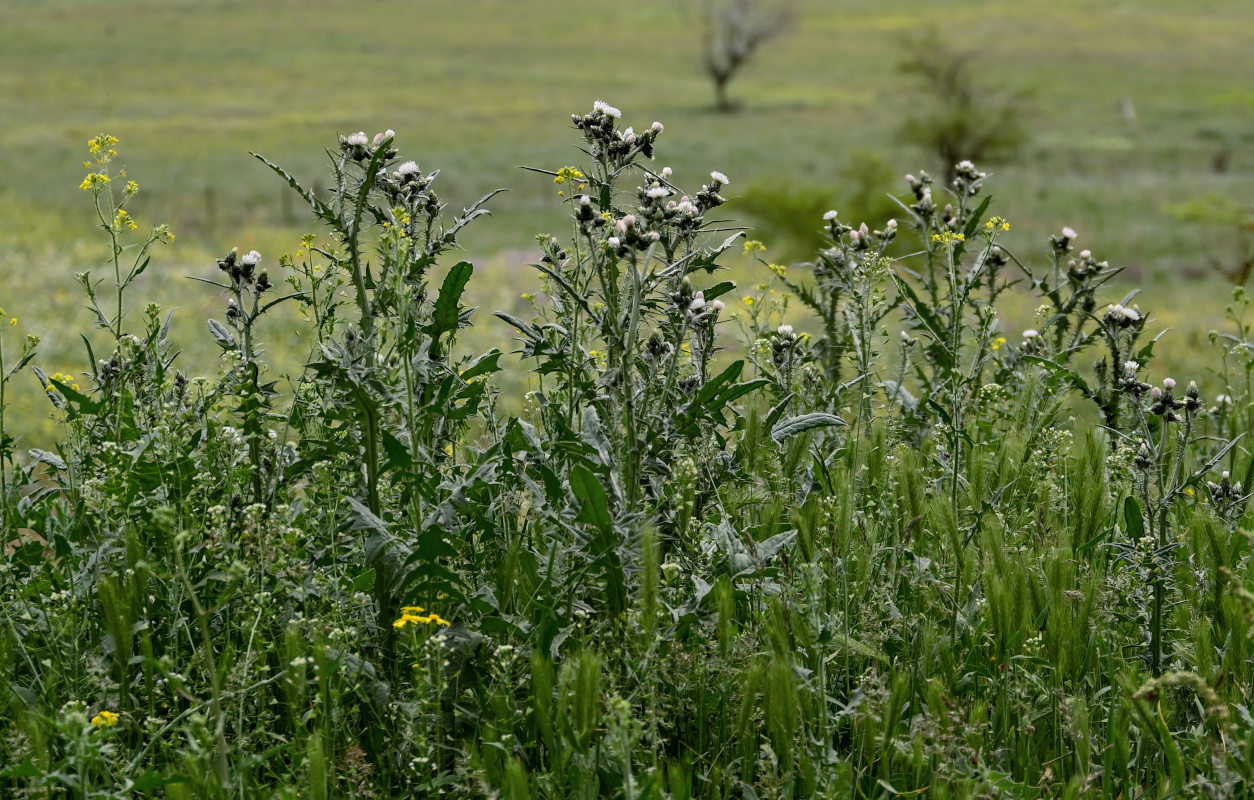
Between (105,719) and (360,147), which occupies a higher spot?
(360,147)

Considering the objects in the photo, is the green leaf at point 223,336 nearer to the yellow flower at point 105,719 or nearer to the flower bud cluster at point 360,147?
the flower bud cluster at point 360,147

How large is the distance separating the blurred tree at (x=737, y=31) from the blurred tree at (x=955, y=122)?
26851mm

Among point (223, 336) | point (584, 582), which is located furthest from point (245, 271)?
point (584, 582)

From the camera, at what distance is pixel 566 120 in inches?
2089

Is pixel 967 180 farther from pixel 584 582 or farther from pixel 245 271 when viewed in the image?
pixel 245 271

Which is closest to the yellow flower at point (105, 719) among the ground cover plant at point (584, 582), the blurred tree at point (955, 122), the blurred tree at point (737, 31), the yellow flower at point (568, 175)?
the ground cover plant at point (584, 582)

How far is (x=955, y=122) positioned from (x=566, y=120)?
69.8ft

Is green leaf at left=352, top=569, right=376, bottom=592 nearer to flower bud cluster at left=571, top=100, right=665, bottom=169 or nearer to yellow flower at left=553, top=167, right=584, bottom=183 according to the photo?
yellow flower at left=553, top=167, right=584, bottom=183

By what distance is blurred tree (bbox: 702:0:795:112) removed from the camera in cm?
6600

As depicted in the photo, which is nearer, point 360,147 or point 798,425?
point 360,147

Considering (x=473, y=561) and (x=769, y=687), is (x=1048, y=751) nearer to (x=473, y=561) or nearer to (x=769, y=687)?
(x=769, y=687)

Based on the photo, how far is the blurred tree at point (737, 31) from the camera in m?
66.0

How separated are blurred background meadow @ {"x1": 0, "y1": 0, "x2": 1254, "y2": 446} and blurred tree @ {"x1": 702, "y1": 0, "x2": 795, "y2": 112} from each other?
1.23 metres

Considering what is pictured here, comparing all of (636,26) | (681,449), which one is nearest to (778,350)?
(681,449)
